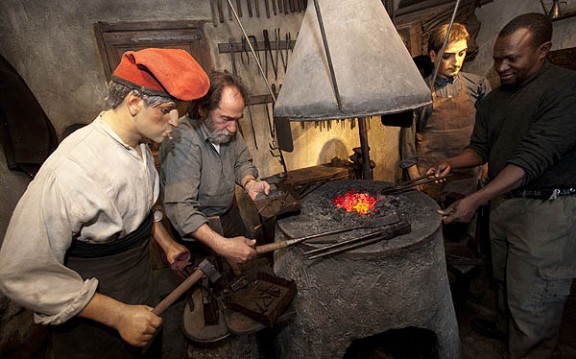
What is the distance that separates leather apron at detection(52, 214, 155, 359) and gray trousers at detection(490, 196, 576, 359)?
2856 millimetres

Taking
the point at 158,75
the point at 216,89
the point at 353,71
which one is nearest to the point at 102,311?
the point at 158,75

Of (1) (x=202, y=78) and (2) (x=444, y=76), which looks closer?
(1) (x=202, y=78)

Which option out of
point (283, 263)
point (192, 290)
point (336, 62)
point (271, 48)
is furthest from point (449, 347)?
point (271, 48)

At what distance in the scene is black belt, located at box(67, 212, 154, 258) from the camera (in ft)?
4.83

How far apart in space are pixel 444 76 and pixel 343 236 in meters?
2.54

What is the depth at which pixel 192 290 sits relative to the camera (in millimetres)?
2344

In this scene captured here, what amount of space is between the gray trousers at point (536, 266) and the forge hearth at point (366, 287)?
728 millimetres

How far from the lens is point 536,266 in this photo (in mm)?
2227

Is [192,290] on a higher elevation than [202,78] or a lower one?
lower

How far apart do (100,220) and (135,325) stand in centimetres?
55

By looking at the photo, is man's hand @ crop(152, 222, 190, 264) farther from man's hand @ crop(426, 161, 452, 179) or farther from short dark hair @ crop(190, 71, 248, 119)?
man's hand @ crop(426, 161, 452, 179)

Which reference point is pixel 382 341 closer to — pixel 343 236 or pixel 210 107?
pixel 343 236

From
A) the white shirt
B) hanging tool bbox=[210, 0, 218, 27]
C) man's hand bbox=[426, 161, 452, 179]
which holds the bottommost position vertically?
man's hand bbox=[426, 161, 452, 179]

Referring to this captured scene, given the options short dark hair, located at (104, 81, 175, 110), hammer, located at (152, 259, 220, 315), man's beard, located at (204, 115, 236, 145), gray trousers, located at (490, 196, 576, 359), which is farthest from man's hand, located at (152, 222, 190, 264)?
gray trousers, located at (490, 196, 576, 359)
